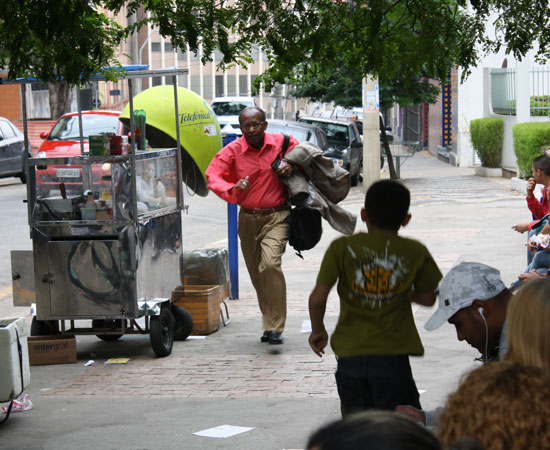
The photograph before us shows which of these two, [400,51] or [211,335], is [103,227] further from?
[400,51]

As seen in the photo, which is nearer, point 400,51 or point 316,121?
point 400,51

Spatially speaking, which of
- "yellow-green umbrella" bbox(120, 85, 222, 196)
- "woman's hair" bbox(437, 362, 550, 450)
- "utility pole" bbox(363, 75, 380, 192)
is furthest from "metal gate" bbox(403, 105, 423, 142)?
"woman's hair" bbox(437, 362, 550, 450)

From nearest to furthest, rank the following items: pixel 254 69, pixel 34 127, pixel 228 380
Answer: pixel 228 380 → pixel 34 127 → pixel 254 69

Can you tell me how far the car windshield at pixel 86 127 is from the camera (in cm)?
2011

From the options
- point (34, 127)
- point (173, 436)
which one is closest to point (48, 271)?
point (173, 436)

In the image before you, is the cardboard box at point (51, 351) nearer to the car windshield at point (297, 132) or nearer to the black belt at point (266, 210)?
the black belt at point (266, 210)

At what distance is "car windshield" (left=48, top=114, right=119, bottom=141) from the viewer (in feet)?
66.0

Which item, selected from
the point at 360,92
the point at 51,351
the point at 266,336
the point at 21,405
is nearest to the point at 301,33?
the point at 266,336

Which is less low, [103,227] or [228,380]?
[103,227]

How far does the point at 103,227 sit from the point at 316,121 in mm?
19206

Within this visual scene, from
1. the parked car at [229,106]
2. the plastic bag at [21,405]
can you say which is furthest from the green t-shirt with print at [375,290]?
the parked car at [229,106]

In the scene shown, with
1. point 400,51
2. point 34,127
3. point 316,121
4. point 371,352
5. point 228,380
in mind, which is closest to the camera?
point 371,352

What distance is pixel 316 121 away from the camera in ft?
87.1

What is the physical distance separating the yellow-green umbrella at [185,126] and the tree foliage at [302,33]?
2.39 m
